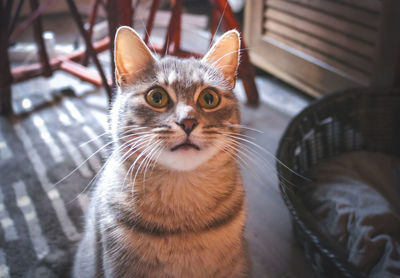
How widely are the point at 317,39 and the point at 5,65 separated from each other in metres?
1.53

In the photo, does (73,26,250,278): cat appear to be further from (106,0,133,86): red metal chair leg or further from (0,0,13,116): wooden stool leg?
(0,0,13,116): wooden stool leg

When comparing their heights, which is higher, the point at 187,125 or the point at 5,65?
the point at 187,125

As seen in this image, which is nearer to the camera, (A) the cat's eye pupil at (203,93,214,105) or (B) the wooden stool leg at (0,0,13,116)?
(A) the cat's eye pupil at (203,93,214,105)

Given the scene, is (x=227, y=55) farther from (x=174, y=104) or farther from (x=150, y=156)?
(x=150, y=156)

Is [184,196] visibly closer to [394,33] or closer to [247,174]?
[247,174]

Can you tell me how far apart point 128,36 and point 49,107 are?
1.36 metres

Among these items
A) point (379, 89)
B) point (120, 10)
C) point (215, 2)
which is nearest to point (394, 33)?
point (379, 89)

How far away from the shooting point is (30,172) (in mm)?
1556

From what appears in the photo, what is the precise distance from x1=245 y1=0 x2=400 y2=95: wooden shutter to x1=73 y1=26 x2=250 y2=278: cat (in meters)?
0.90

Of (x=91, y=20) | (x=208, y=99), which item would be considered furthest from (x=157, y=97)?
(x=91, y=20)

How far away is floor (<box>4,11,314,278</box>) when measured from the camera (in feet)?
3.97

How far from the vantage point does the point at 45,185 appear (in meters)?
1.49

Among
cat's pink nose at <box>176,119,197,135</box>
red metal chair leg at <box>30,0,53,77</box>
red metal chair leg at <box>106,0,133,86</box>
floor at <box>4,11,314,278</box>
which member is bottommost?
floor at <box>4,11,314,278</box>

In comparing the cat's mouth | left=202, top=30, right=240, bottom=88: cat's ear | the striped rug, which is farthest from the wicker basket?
the striped rug
